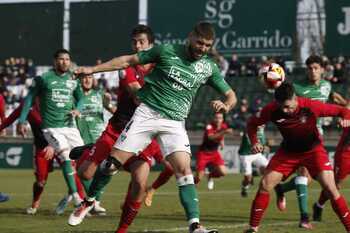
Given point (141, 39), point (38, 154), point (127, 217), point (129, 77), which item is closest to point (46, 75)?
point (38, 154)

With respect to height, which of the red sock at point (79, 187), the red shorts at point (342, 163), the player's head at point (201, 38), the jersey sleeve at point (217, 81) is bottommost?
the red sock at point (79, 187)

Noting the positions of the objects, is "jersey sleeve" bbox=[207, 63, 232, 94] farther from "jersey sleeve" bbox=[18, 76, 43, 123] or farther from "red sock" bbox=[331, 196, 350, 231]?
"jersey sleeve" bbox=[18, 76, 43, 123]

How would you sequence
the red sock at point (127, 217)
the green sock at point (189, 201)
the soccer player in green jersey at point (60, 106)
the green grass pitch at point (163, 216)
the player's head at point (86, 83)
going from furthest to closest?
the player's head at point (86, 83), the soccer player in green jersey at point (60, 106), the green grass pitch at point (163, 216), the red sock at point (127, 217), the green sock at point (189, 201)

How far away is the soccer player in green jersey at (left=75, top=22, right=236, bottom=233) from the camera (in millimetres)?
10547

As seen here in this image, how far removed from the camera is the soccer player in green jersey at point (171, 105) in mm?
10547

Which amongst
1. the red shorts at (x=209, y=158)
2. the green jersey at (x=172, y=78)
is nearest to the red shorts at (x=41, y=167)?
the green jersey at (x=172, y=78)

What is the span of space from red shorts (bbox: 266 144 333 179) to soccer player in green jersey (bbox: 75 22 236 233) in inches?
61.3

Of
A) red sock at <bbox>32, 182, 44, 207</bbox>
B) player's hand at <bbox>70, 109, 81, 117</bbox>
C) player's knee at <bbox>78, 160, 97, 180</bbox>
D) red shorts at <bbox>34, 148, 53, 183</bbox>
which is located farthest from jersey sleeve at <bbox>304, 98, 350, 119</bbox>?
red shorts at <bbox>34, 148, 53, 183</bbox>

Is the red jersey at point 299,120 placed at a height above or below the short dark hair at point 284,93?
below

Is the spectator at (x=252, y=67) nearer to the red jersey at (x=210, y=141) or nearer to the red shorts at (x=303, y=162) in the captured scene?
the red jersey at (x=210, y=141)

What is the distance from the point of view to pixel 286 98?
450 inches

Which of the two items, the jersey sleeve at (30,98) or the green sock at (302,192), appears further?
the jersey sleeve at (30,98)

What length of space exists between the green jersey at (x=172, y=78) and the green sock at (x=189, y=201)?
816mm

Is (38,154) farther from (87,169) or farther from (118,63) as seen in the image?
(118,63)
